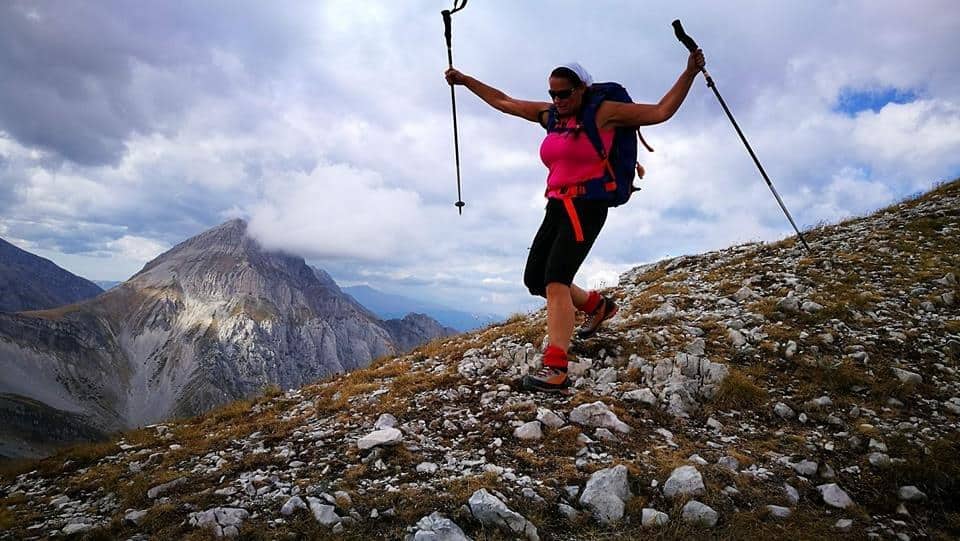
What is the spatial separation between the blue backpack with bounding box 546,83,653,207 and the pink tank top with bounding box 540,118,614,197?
0.21ft

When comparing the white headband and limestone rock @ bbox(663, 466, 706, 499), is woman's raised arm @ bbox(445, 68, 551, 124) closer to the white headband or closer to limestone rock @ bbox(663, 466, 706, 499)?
the white headband

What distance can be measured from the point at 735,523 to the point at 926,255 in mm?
10386

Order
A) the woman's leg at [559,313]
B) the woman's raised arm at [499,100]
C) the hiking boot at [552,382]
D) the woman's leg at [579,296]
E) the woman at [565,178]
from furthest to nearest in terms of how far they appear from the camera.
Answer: the woman's leg at [579,296] → the woman's raised arm at [499,100] → the hiking boot at [552,382] → the woman's leg at [559,313] → the woman at [565,178]

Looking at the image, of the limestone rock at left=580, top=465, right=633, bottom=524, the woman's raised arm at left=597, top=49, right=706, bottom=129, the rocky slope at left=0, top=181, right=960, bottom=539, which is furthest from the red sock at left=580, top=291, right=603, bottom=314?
the limestone rock at left=580, top=465, right=633, bottom=524

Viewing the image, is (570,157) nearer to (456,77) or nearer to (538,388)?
(456,77)

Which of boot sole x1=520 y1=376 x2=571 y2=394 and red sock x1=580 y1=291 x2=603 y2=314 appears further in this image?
red sock x1=580 y1=291 x2=603 y2=314

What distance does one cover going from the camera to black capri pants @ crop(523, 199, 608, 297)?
629 cm

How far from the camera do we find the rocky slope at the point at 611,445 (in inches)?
168

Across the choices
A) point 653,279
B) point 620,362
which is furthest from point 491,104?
point 653,279

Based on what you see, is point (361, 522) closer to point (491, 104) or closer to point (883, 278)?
point (491, 104)

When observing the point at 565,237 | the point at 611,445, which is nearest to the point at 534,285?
the point at 565,237

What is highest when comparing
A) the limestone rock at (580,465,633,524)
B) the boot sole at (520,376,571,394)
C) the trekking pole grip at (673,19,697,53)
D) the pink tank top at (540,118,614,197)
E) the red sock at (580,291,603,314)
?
the trekking pole grip at (673,19,697,53)

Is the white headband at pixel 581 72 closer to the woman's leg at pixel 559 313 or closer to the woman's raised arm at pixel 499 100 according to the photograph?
the woman's raised arm at pixel 499 100

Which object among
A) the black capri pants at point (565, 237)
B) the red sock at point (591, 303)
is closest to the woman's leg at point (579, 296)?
the red sock at point (591, 303)
